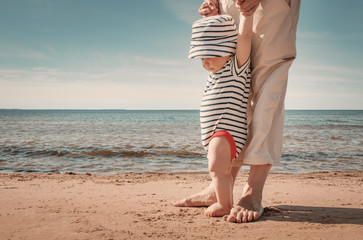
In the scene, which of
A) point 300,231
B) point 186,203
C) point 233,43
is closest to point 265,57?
point 233,43

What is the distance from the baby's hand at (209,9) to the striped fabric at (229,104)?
51 centimetres

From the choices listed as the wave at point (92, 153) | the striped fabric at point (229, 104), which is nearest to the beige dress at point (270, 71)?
the striped fabric at point (229, 104)

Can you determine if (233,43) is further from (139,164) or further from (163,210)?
(139,164)

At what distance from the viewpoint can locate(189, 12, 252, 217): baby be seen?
2.05m

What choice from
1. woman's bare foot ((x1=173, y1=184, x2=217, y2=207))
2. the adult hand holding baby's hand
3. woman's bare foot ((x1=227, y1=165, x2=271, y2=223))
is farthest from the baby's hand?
woman's bare foot ((x1=173, y1=184, x2=217, y2=207))

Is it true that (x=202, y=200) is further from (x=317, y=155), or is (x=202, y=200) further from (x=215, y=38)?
(x=317, y=155)

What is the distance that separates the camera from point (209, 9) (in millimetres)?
2412

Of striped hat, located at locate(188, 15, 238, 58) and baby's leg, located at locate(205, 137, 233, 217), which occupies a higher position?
striped hat, located at locate(188, 15, 238, 58)

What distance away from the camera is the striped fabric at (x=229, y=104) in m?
2.09

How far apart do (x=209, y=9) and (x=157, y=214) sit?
70.5 inches

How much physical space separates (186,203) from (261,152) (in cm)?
89

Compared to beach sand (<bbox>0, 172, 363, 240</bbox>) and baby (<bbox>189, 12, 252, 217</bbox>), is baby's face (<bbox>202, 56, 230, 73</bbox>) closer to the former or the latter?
baby (<bbox>189, 12, 252, 217</bbox>)

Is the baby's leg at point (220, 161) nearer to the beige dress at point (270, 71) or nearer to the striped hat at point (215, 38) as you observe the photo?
the beige dress at point (270, 71)

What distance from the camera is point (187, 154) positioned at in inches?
294
